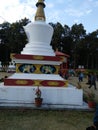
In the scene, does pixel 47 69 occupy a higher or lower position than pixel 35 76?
higher

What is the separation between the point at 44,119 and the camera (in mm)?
8336

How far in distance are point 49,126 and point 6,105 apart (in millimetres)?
2753

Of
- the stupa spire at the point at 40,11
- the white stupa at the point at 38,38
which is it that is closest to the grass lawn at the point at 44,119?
the white stupa at the point at 38,38

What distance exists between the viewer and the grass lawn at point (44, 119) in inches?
296

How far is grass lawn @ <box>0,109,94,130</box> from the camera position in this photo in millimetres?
7508

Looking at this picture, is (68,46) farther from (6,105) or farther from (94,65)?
(6,105)

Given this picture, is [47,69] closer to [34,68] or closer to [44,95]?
[34,68]

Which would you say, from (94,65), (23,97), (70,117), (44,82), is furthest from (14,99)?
(94,65)

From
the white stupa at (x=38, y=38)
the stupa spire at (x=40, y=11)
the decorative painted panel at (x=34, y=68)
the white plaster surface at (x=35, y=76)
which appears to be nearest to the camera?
the white plaster surface at (x=35, y=76)

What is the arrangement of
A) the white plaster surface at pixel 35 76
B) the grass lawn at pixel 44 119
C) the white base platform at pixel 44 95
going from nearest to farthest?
the grass lawn at pixel 44 119 → the white base platform at pixel 44 95 → the white plaster surface at pixel 35 76

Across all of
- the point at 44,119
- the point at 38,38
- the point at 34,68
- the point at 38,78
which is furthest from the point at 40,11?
the point at 44,119

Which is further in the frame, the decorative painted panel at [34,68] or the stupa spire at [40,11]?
the stupa spire at [40,11]

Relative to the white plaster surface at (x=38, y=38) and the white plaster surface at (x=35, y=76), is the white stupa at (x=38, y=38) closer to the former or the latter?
the white plaster surface at (x=38, y=38)

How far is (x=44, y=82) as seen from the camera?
36.1 feet
